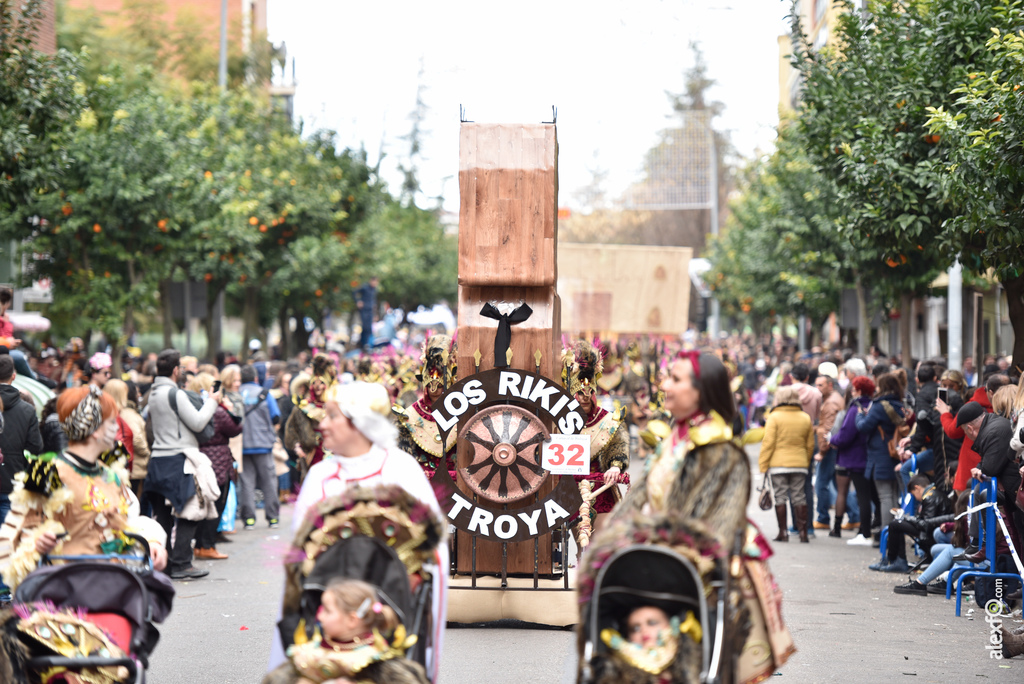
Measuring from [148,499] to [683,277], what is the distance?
19182 mm

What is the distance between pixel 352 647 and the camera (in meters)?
4.65

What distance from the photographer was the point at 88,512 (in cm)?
543

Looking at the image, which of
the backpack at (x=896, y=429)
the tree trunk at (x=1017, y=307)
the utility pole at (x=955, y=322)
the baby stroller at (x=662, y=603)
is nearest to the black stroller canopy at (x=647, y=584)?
the baby stroller at (x=662, y=603)

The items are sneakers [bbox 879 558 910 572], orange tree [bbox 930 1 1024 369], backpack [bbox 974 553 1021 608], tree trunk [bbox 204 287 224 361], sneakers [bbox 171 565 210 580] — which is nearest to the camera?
backpack [bbox 974 553 1021 608]

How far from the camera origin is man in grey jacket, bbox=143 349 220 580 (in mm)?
11188

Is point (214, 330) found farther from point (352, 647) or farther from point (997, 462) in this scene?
point (352, 647)

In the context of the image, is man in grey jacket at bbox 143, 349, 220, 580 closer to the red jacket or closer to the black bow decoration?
the black bow decoration

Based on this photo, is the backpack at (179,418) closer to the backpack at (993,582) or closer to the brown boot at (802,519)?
the brown boot at (802,519)

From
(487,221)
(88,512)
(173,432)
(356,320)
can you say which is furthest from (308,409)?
(356,320)

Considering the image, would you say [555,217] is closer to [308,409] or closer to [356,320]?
[308,409]

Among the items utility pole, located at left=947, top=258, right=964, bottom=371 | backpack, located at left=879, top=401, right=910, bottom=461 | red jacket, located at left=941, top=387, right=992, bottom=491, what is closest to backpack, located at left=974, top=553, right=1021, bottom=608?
red jacket, located at left=941, top=387, right=992, bottom=491

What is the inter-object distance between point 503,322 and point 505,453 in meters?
0.94

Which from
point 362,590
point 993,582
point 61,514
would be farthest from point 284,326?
point 362,590

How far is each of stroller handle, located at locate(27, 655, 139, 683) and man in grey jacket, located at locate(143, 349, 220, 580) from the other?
6288 millimetres
